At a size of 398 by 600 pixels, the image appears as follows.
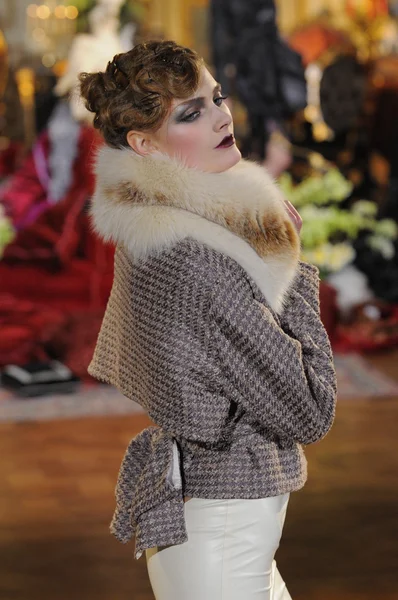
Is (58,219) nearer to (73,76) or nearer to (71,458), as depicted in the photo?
(73,76)

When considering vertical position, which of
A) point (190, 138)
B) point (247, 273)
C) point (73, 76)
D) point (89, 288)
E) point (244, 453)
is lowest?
point (89, 288)

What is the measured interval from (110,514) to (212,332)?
2.18 meters

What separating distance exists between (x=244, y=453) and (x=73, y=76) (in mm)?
5696

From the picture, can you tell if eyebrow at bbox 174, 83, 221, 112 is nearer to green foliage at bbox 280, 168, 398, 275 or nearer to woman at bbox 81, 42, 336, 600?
woman at bbox 81, 42, 336, 600

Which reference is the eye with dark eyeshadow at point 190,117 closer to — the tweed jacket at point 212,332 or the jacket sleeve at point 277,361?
the tweed jacket at point 212,332

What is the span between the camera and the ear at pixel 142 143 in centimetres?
168

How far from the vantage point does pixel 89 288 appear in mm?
6145

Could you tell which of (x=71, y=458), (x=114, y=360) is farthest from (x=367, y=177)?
(x=114, y=360)

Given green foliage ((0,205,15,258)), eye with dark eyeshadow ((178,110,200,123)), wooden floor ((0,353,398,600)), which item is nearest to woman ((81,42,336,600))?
eye with dark eyeshadow ((178,110,200,123))

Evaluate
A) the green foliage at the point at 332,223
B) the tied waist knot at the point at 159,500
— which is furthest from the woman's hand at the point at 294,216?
the green foliage at the point at 332,223

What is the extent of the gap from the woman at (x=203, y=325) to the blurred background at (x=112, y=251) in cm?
136

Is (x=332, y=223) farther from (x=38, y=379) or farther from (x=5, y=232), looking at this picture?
(x=38, y=379)

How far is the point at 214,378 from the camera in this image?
5.23ft

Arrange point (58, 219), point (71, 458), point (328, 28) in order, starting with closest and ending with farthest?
1. point (71, 458)
2. point (58, 219)
3. point (328, 28)
